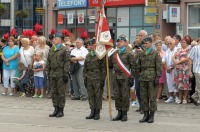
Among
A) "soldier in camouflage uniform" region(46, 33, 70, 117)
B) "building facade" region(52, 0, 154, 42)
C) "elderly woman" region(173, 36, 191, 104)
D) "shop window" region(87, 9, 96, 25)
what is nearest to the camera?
"soldier in camouflage uniform" region(46, 33, 70, 117)

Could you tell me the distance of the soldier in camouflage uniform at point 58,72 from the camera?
13422 mm

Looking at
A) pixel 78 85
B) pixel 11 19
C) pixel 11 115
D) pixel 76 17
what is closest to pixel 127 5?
pixel 76 17

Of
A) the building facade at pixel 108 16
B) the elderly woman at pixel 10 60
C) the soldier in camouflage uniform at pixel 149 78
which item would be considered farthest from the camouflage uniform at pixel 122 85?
the building facade at pixel 108 16

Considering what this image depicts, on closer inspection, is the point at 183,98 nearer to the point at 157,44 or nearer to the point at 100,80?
the point at 157,44

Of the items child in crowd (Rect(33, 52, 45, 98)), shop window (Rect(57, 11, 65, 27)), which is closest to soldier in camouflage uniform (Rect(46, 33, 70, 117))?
child in crowd (Rect(33, 52, 45, 98))

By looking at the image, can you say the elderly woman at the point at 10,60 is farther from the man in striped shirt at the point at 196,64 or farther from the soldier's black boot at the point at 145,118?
the soldier's black boot at the point at 145,118

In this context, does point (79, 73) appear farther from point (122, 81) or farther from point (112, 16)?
point (112, 16)

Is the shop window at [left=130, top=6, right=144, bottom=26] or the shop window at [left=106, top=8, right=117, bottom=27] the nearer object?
the shop window at [left=130, top=6, right=144, bottom=26]

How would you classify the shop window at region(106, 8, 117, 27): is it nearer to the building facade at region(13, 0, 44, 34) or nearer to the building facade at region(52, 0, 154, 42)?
the building facade at region(52, 0, 154, 42)

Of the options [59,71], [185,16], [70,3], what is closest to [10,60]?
[59,71]

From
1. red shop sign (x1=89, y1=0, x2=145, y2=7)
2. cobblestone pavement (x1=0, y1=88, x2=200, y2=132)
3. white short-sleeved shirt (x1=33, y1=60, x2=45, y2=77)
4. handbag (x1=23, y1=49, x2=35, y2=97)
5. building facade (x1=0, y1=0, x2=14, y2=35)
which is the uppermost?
building facade (x1=0, y1=0, x2=14, y2=35)

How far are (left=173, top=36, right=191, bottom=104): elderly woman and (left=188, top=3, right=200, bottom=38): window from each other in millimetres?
12537

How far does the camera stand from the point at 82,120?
12898mm

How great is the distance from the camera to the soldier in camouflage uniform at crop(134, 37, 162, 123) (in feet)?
41.2
